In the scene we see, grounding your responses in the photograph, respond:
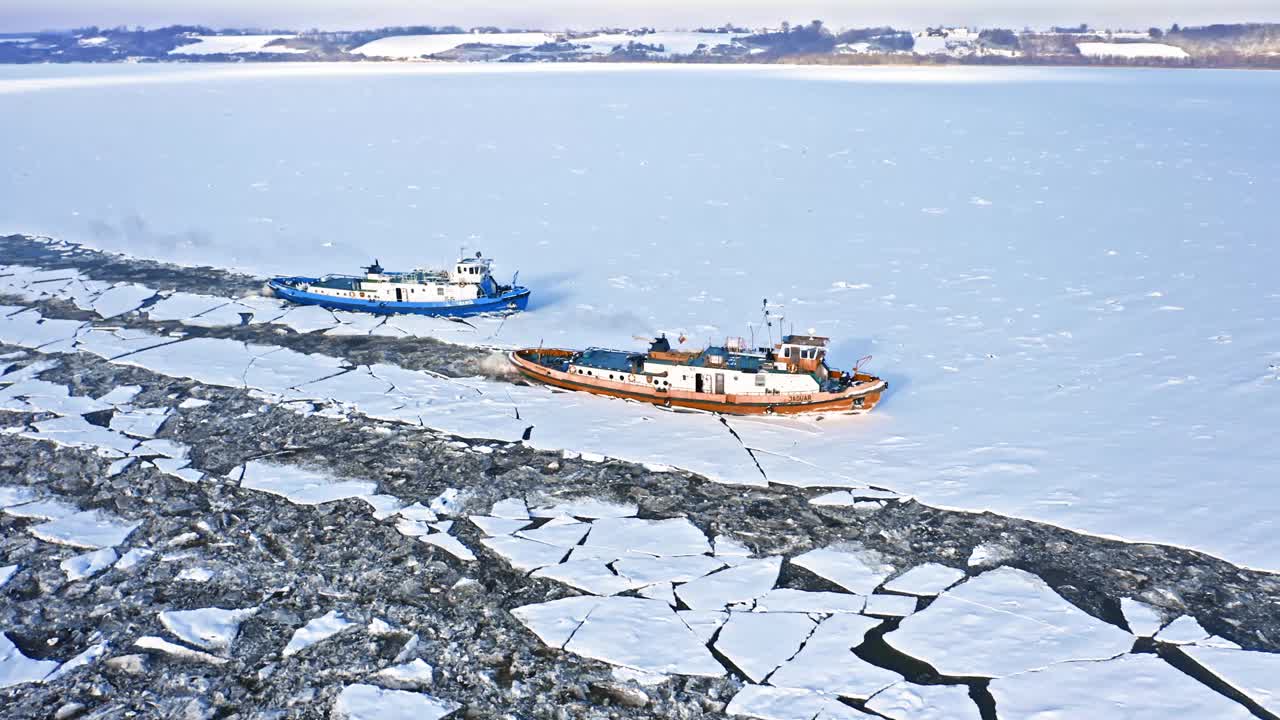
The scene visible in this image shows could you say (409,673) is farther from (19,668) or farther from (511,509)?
(19,668)

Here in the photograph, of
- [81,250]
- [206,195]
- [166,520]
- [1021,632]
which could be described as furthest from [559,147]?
[1021,632]

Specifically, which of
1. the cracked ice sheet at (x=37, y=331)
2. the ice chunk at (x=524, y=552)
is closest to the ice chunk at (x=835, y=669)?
the ice chunk at (x=524, y=552)

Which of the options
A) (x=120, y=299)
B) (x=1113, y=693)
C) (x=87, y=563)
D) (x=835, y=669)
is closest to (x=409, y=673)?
(x=835, y=669)

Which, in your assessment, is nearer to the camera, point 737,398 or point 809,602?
point 809,602

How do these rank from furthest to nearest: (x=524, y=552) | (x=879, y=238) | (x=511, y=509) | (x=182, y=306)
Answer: (x=879, y=238)
(x=182, y=306)
(x=511, y=509)
(x=524, y=552)

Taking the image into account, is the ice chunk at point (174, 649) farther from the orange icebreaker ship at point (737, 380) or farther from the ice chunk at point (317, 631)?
the orange icebreaker ship at point (737, 380)
